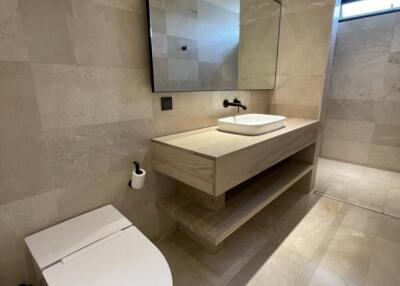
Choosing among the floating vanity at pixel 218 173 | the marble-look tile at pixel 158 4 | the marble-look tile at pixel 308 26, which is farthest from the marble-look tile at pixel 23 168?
the marble-look tile at pixel 308 26

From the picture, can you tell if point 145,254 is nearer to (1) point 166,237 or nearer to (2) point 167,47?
(1) point 166,237

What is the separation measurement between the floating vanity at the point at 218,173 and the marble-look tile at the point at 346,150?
182cm

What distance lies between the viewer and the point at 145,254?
100cm

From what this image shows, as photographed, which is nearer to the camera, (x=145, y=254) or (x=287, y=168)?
(x=145, y=254)

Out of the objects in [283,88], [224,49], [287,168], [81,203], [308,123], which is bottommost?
[287,168]

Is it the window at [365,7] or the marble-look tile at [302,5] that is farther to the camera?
the window at [365,7]

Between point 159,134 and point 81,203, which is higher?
point 159,134

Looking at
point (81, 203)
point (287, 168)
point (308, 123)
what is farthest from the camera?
point (287, 168)

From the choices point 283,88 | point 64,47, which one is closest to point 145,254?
point 64,47

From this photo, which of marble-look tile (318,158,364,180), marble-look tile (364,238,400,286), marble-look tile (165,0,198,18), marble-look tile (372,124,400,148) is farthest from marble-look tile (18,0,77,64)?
marble-look tile (372,124,400,148)

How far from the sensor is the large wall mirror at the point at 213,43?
145 cm

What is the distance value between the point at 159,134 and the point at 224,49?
1.01 metres

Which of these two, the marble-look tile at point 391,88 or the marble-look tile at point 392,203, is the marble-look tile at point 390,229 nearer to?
the marble-look tile at point 392,203

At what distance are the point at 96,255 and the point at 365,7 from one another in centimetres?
410
